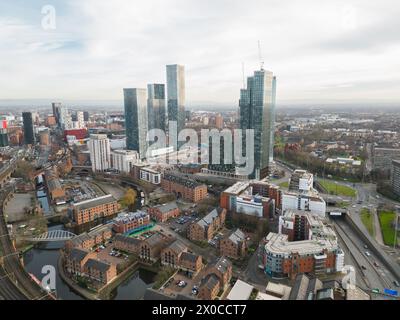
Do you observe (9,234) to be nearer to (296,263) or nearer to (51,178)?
(51,178)

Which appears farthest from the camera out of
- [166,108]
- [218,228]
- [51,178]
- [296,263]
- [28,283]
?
[166,108]

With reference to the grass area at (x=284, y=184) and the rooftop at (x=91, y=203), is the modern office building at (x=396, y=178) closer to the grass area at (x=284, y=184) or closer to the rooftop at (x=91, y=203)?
the grass area at (x=284, y=184)

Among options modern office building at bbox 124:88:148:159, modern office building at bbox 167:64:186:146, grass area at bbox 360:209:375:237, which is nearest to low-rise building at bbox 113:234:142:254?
grass area at bbox 360:209:375:237

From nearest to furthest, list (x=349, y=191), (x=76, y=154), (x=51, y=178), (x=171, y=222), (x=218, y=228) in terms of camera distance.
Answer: (x=218, y=228), (x=171, y=222), (x=349, y=191), (x=51, y=178), (x=76, y=154)

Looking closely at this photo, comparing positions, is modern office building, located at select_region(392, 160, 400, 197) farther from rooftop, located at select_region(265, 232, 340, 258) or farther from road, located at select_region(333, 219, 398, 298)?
rooftop, located at select_region(265, 232, 340, 258)

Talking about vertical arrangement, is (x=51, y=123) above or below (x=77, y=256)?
above

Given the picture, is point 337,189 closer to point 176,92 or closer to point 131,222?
point 131,222

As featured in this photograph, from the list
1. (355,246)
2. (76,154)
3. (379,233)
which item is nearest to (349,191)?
(379,233)

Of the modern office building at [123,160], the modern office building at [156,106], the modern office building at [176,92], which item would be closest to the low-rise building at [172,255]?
the modern office building at [123,160]

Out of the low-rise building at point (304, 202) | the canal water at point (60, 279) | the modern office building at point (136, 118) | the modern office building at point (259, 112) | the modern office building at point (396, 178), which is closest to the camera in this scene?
the canal water at point (60, 279)
